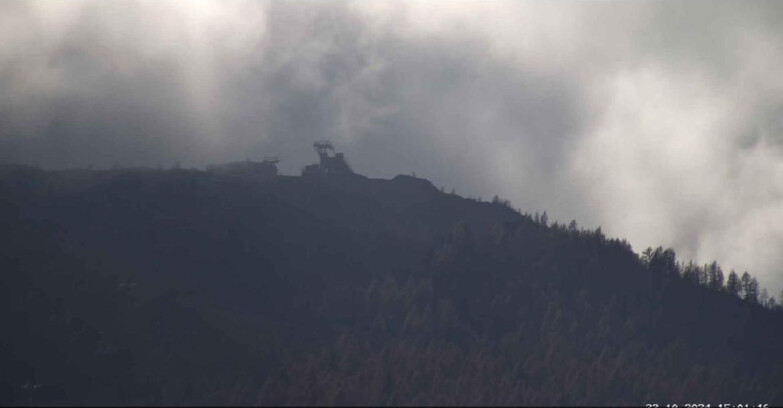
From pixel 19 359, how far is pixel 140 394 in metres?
23.8

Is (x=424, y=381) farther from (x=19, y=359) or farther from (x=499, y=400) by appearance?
(x=19, y=359)

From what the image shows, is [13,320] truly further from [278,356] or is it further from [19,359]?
[278,356]

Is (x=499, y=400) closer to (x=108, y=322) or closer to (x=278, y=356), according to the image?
(x=278, y=356)

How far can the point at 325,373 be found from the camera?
628 feet

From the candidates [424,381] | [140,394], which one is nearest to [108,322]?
[140,394]

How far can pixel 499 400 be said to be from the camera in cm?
18875

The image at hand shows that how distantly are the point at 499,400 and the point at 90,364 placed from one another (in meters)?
70.6

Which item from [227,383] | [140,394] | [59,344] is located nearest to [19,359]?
[59,344]

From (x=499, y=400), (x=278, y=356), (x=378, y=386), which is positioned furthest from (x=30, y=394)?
(x=499, y=400)

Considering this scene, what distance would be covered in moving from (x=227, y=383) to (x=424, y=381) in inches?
1359

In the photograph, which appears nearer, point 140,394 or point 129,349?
point 140,394

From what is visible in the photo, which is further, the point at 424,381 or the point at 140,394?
the point at 424,381

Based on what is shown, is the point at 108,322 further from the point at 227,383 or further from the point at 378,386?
the point at 378,386

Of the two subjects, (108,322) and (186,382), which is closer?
(186,382)
